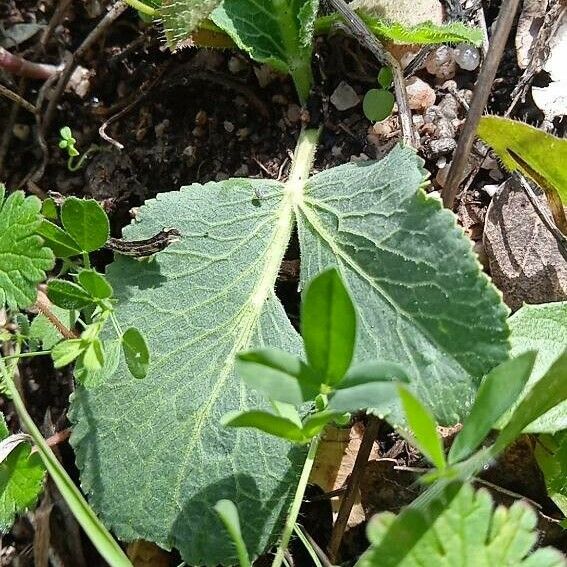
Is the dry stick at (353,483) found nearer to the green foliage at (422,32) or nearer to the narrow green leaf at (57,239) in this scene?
the narrow green leaf at (57,239)

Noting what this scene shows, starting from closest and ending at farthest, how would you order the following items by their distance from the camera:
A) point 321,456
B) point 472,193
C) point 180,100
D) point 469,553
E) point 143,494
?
1. point 469,553
2. point 143,494
3. point 321,456
4. point 472,193
5. point 180,100

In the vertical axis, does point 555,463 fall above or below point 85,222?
below

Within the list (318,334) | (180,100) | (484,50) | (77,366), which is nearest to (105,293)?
(77,366)

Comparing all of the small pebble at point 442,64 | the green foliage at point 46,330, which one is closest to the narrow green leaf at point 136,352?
the green foliage at point 46,330

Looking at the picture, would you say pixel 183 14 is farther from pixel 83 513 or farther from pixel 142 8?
pixel 83 513

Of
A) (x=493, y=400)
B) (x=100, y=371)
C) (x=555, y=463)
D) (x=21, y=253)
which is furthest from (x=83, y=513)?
(x=555, y=463)

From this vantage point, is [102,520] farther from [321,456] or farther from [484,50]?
[484,50]

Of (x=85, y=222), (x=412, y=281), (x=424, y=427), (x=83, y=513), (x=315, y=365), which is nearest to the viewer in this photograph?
(x=424, y=427)
